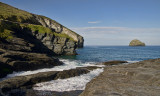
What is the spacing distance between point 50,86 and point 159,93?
535 inches

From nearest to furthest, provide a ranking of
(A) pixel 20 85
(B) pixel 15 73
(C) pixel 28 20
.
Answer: (A) pixel 20 85 < (B) pixel 15 73 < (C) pixel 28 20

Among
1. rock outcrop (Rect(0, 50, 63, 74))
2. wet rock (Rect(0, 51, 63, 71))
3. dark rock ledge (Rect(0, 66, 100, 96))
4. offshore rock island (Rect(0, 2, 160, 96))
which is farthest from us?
wet rock (Rect(0, 51, 63, 71))

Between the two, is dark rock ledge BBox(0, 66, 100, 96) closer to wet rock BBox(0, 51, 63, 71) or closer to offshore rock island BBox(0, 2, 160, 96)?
offshore rock island BBox(0, 2, 160, 96)

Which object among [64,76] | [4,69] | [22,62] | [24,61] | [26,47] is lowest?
[64,76]

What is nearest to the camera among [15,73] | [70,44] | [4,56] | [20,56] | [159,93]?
[159,93]

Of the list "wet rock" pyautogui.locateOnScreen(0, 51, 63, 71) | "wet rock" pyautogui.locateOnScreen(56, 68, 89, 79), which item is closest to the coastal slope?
"wet rock" pyautogui.locateOnScreen(0, 51, 63, 71)

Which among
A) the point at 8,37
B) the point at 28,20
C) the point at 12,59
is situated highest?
the point at 28,20

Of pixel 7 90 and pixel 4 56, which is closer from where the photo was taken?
pixel 7 90

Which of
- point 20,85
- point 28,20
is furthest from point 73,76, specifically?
point 28,20

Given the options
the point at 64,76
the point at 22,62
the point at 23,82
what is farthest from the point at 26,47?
the point at 23,82

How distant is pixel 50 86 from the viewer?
18.2 metres

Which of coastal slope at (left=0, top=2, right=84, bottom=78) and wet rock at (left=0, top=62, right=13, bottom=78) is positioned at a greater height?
coastal slope at (left=0, top=2, right=84, bottom=78)

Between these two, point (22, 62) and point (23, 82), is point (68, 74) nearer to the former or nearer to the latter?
point (23, 82)

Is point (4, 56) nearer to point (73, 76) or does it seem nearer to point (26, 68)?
point (26, 68)
